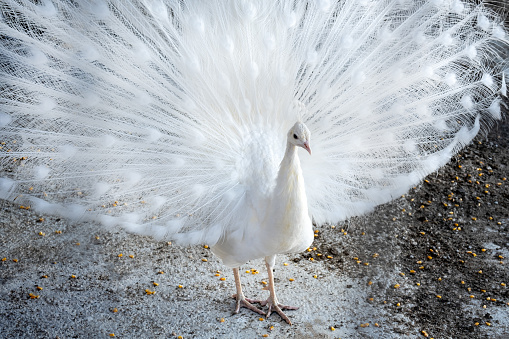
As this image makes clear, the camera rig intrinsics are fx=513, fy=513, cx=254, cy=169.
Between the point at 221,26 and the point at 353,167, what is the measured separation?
130cm

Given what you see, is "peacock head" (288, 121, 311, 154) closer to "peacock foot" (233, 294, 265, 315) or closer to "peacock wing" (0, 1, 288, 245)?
"peacock wing" (0, 1, 288, 245)

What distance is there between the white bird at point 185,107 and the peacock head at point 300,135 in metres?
0.01

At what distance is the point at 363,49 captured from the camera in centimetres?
346

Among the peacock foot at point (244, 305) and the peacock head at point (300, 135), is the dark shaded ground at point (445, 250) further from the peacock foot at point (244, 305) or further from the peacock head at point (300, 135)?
the peacock head at point (300, 135)

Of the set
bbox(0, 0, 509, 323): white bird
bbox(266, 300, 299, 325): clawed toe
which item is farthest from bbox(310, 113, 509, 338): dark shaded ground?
bbox(0, 0, 509, 323): white bird

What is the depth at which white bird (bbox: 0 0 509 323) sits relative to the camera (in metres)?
2.96

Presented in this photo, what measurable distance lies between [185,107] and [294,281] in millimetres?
1824

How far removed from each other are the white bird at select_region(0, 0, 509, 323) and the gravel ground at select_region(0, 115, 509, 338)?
2.43 feet

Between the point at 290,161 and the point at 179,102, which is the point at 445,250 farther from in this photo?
the point at 179,102

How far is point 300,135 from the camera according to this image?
2.78 metres

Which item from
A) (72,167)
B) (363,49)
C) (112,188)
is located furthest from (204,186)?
(363,49)

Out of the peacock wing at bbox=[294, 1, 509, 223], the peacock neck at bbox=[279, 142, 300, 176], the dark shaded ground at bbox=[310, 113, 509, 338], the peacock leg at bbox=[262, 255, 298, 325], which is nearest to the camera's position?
the peacock neck at bbox=[279, 142, 300, 176]

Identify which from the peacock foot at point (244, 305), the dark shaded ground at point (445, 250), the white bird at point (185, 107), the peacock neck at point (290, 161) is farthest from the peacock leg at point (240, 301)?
the peacock neck at point (290, 161)

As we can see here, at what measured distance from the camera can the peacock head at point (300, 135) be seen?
2.77m
